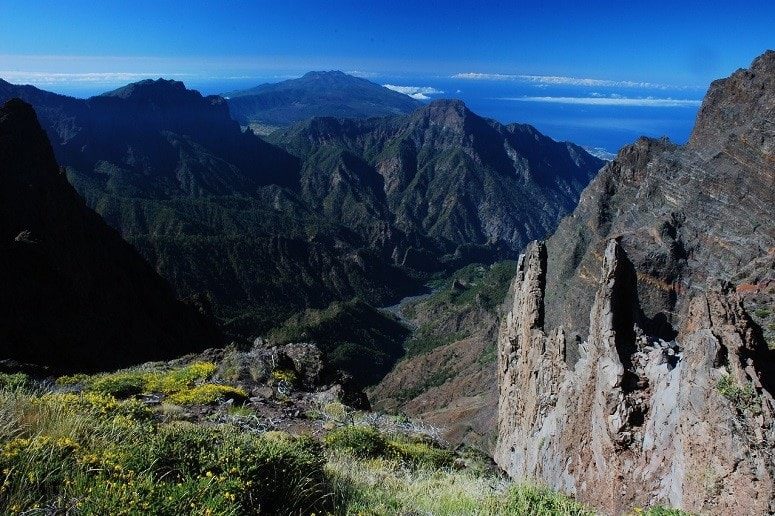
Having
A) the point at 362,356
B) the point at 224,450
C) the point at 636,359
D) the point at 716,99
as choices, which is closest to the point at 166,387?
the point at 224,450

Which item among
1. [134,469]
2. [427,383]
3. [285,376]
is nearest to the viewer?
[134,469]

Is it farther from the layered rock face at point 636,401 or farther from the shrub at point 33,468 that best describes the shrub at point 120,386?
the layered rock face at point 636,401

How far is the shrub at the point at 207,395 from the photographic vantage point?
56.9ft

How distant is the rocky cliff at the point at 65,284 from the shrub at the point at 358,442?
30953 millimetres

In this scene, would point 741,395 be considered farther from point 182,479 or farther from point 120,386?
point 120,386

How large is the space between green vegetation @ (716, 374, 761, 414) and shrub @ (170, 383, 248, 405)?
14.5 meters

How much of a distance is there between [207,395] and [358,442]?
6742 mm

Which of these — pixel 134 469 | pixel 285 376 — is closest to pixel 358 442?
pixel 134 469

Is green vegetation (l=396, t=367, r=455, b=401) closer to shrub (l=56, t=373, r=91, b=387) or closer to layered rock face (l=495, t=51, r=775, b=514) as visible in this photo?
layered rock face (l=495, t=51, r=775, b=514)

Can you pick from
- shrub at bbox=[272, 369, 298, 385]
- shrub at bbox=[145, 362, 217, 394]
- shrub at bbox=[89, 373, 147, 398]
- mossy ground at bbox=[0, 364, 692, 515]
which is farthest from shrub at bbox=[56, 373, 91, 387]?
mossy ground at bbox=[0, 364, 692, 515]

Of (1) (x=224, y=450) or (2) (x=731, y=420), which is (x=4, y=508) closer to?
(1) (x=224, y=450)

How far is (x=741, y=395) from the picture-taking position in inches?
360

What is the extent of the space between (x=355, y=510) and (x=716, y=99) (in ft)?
383

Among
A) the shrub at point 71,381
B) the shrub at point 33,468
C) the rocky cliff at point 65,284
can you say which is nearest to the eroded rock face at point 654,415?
the shrub at point 33,468
